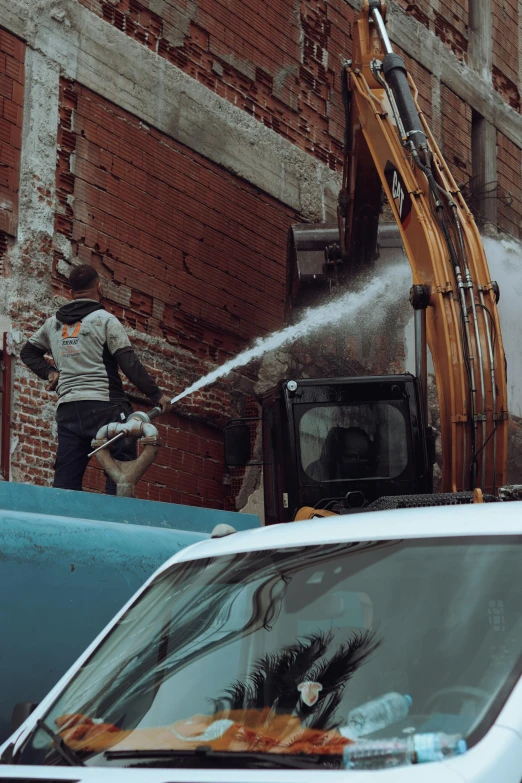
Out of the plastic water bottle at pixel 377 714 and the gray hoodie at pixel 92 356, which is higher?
the gray hoodie at pixel 92 356

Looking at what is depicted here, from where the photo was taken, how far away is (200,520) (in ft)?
18.4

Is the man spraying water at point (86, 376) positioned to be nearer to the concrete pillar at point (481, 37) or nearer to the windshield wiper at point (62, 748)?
the windshield wiper at point (62, 748)

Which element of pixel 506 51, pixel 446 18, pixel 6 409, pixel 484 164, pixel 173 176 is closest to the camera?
pixel 6 409

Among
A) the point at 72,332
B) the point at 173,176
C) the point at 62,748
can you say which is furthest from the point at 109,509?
the point at 173,176

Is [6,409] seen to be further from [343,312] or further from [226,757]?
[226,757]

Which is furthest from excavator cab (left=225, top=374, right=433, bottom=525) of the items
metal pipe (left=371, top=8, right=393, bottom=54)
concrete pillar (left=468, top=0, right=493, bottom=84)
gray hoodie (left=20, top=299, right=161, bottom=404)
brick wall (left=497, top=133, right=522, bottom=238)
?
concrete pillar (left=468, top=0, right=493, bottom=84)

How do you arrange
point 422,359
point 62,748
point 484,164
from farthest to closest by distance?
point 484,164 < point 422,359 < point 62,748

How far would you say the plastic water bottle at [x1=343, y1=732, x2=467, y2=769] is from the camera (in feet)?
7.57

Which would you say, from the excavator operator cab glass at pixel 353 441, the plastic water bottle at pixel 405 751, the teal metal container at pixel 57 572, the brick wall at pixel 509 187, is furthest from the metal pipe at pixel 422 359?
the brick wall at pixel 509 187

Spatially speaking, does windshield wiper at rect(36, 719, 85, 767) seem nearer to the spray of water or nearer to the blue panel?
the blue panel

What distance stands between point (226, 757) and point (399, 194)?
7173 mm

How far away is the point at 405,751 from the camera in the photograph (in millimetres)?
2342

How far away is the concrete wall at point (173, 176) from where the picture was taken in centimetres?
1066

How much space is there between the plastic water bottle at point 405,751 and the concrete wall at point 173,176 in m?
8.06
